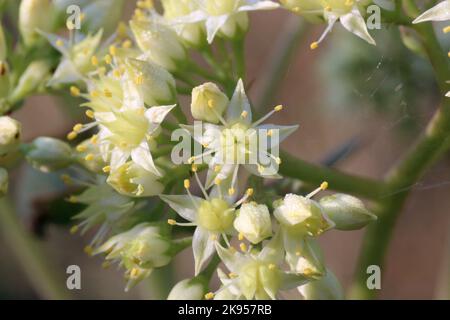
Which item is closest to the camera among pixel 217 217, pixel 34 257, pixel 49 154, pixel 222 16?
pixel 217 217

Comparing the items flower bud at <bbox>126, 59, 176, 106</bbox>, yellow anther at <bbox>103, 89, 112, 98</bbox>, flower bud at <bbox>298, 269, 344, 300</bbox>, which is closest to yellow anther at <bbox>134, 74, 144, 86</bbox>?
flower bud at <bbox>126, 59, 176, 106</bbox>

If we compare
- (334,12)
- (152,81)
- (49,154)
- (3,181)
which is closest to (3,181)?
(3,181)

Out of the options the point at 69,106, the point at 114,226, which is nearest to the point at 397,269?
the point at 69,106

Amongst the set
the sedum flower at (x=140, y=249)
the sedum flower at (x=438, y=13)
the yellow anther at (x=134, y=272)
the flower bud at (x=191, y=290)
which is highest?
the sedum flower at (x=438, y=13)

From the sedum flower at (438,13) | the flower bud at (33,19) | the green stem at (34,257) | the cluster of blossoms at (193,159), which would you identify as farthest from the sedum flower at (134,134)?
the green stem at (34,257)

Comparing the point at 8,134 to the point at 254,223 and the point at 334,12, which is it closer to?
the point at 254,223

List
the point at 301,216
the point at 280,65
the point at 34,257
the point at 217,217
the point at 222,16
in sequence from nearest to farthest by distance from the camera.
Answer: the point at 301,216 < the point at 217,217 < the point at 222,16 < the point at 34,257 < the point at 280,65

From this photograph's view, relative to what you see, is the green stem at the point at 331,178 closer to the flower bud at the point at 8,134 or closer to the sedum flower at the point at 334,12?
the sedum flower at the point at 334,12

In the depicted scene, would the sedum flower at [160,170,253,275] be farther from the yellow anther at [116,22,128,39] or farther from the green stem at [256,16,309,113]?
the green stem at [256,16,309,113]
